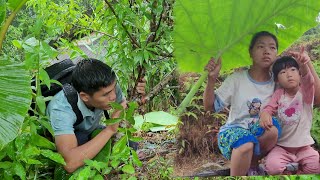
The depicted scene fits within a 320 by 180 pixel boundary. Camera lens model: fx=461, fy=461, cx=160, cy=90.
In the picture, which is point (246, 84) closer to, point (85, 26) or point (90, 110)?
point (90, 110)

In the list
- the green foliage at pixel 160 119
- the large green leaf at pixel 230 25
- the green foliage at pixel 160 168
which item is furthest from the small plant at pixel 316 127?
the green foliage at pixel 160 168

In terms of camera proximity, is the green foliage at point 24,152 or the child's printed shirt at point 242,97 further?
the child's printed shirt at point 242,97

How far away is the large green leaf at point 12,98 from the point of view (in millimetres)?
1964

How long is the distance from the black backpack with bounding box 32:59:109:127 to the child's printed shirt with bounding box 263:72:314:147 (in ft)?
2.96

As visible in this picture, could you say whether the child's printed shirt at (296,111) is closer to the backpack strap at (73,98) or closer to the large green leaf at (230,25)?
the large green leaf at (230,25)

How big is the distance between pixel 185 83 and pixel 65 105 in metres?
0.59

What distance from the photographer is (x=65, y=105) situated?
223 centimetres

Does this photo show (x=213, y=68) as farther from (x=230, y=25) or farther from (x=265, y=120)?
(x=265, y=120)

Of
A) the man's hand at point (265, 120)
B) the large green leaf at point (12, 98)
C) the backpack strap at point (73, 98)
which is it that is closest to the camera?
the large green leaf at point (12, 98)

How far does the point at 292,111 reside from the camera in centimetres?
208

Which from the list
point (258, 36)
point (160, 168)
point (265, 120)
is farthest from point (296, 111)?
point (160, 168)

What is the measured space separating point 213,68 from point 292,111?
41 cm

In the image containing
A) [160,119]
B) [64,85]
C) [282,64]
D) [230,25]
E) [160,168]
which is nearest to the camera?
[282,64]

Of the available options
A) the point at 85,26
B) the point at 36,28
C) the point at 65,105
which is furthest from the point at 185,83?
the point at 85,26
